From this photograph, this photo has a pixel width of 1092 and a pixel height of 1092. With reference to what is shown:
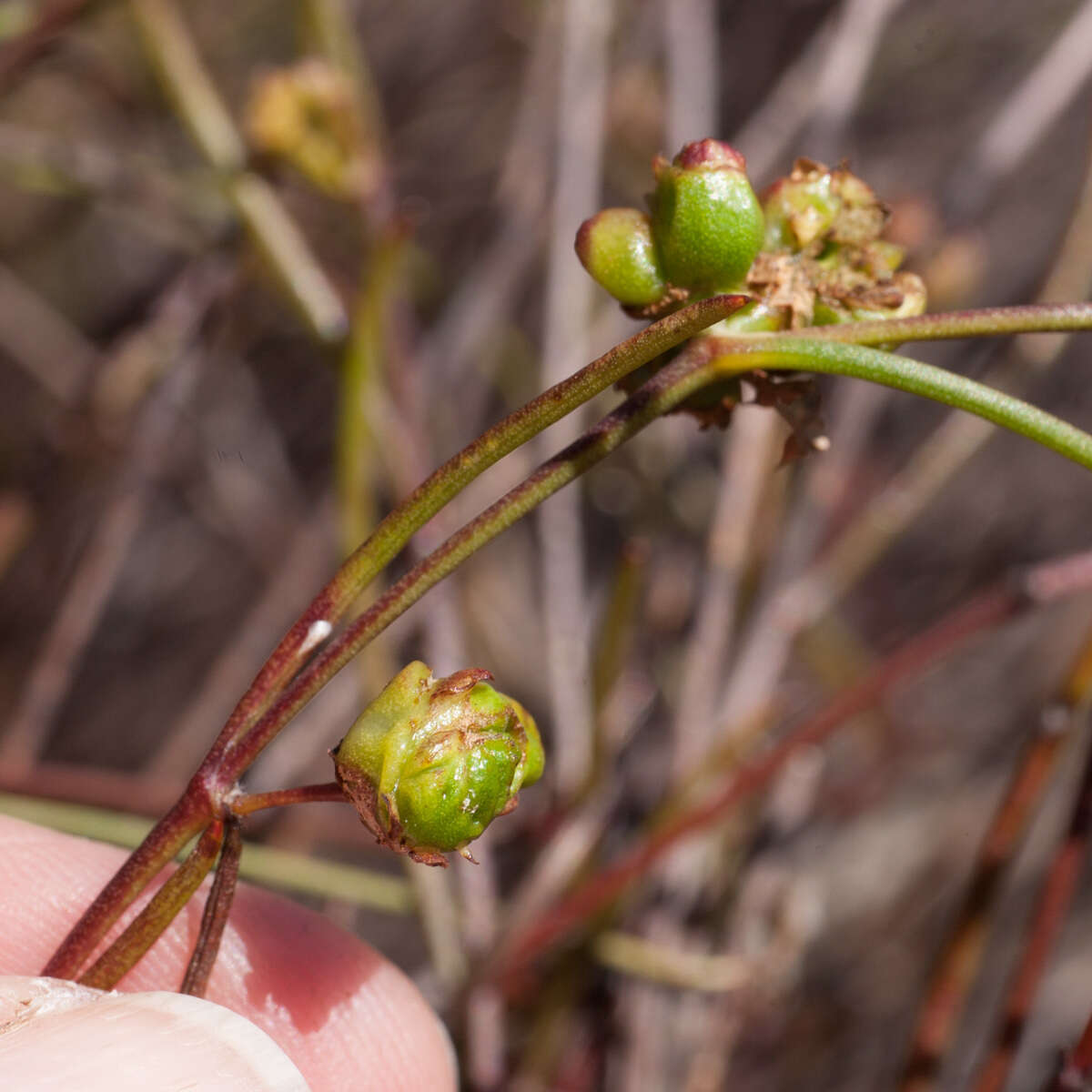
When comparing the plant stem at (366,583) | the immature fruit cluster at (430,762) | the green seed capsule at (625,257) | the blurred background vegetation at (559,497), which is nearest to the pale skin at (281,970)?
the blurred background vegetation at (559,497)

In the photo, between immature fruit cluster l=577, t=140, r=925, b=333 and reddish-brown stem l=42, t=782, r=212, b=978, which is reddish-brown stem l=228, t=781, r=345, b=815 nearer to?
reddish-brown stem l=42, t=782, r=212, b=978

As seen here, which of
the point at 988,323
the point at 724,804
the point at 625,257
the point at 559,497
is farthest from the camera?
the point at 559,497

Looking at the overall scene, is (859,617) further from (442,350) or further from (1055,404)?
(442,350)

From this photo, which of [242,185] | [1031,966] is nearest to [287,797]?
[1031,966]

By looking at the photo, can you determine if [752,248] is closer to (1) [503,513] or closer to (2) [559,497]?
(1) [503,513]

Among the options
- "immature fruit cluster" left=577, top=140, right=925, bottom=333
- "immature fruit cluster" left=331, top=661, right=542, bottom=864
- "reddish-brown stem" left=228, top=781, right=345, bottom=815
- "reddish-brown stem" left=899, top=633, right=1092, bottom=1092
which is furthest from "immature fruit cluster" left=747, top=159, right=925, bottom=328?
"reddish-brown stem" left=899, top=633, right=1092, bottom=1092

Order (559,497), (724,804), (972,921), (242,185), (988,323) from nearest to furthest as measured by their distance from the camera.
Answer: (988,323), (972,921), (724,804), (242,185), (559,497)
